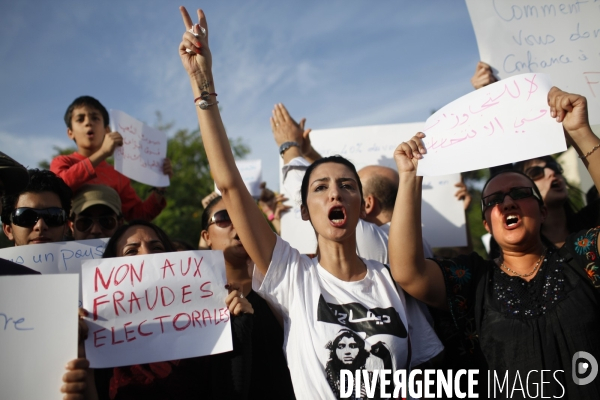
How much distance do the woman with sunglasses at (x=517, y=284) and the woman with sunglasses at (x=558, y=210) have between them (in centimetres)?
102

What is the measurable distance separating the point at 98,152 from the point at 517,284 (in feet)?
11.3

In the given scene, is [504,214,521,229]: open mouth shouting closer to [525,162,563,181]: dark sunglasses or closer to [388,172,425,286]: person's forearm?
[388,172,425,286]: person's forearm

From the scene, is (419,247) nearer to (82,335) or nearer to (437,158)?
(437,158)

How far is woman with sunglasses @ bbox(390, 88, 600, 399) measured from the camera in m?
2.39

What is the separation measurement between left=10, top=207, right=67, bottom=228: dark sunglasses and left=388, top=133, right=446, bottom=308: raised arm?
2164mm

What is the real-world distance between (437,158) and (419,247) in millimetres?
498

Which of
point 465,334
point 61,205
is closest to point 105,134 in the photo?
Result: point 61,205

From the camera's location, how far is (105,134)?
462 cm

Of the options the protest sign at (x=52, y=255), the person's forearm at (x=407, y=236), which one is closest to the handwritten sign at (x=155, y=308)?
the protest sign at (x=52, y=255)

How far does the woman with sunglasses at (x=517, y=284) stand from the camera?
2.39 meters

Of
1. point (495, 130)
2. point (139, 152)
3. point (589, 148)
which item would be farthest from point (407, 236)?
point (139, 152)

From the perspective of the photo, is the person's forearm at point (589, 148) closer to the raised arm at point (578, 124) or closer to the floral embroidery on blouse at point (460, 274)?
the raised arm at point (578, 124)

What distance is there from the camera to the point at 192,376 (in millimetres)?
2516

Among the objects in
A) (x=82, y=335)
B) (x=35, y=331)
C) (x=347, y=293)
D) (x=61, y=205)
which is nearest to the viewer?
(x=35, y=331)
